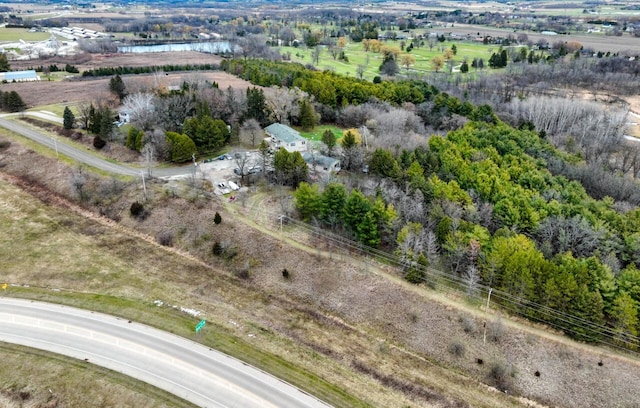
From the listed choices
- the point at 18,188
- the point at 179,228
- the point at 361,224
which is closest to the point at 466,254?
the point at 361,224

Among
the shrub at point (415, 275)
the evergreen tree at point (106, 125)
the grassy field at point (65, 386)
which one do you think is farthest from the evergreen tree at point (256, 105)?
the grassy field at point (65, 386)

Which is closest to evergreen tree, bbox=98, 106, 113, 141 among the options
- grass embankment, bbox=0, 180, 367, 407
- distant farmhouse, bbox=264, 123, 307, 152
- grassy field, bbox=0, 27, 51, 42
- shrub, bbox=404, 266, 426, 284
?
grass embankment, bbox=0, 180, 367, 407

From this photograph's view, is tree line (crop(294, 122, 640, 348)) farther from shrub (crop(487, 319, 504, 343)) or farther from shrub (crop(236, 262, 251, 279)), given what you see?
shrub (crop(236, 262, 251, 279))

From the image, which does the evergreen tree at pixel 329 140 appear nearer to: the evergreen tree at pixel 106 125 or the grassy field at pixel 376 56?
the evergreen tree at pixel 106 125

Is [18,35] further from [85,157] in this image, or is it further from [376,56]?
[85,157]

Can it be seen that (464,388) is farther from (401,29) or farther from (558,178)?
(401,29)
